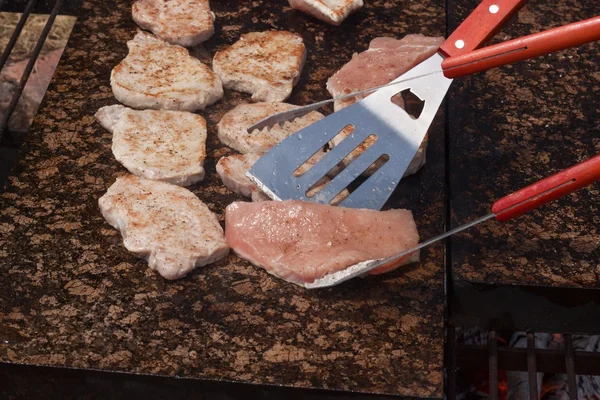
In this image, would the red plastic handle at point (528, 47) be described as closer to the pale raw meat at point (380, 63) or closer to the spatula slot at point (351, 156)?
the spatula slot at point (351, 156)

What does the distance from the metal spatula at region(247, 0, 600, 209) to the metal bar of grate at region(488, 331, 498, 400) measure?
476mm

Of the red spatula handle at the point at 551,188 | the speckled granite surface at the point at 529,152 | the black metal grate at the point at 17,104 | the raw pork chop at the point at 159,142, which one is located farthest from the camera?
the black metal grate at the point at 17,104

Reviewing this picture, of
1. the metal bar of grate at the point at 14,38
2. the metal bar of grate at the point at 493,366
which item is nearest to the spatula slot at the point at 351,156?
the metal bar of grate at the point at 493,366

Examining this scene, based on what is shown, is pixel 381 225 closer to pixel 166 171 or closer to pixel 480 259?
pixel 480 259

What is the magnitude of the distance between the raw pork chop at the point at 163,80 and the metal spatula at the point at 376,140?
14.7 inches

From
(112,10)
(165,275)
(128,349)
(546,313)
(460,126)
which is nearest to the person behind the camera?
(128,349)

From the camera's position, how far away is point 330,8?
9.64 ft

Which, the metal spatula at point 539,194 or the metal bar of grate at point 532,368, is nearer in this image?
the metal spatula at point 539,194

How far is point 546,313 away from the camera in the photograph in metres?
2.26

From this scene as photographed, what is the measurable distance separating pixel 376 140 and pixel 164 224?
624 millimetres

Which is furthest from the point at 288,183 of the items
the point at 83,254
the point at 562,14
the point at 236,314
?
the point at 562,14

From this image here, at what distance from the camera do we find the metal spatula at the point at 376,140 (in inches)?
90.6

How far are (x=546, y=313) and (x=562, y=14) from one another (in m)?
1.35

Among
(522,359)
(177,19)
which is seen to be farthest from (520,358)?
(177,19)
